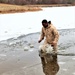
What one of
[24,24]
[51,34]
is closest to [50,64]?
[51,34]

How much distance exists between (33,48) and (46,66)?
3.38m

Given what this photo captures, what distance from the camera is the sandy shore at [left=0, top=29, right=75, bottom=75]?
8328 mm

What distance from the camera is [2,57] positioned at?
1045cm

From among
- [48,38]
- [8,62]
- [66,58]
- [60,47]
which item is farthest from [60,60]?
[60,47]

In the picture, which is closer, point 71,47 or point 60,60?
point 60,60

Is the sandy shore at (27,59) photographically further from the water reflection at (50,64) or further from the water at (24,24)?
the water at (24,24)

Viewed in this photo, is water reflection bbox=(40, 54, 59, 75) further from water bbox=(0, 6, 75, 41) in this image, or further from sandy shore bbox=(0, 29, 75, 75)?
water bbox=(0, 6, 75, 41)

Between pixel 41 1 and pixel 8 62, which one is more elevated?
pixel 8 62

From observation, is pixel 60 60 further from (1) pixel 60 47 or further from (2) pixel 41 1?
(2) pixel 41 1

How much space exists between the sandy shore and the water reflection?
0.11 metres

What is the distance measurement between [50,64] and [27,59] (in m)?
1.29

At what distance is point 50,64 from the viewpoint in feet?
29.6

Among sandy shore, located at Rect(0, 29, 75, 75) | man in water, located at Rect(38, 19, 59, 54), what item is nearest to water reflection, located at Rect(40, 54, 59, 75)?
sandy shore, located at Rect(0, 29, 75, 75)

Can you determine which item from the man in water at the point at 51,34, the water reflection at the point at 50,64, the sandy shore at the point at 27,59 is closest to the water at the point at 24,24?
the sandy shore at the point at 27,59
